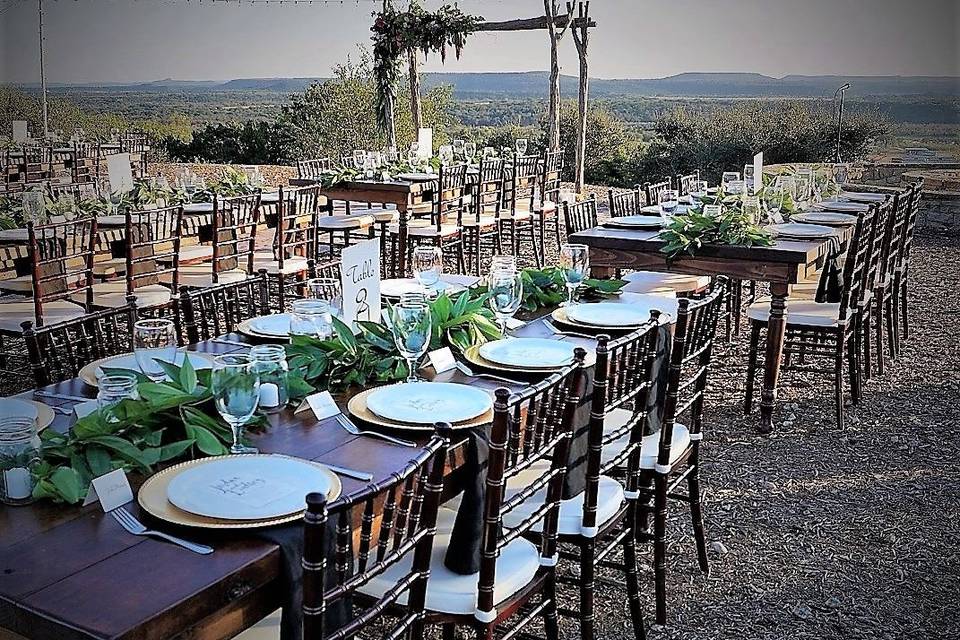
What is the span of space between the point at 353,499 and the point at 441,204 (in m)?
6.07

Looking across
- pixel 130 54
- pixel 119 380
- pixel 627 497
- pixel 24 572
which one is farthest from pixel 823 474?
pixel 130 54

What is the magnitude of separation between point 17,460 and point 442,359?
107cm

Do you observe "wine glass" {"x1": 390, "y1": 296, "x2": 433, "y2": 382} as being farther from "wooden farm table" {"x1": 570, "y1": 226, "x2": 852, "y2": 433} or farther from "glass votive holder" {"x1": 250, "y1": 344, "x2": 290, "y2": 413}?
"wooden farm table" {"x1": 570, "y1": 226, "x2": 852, "y2": 433}

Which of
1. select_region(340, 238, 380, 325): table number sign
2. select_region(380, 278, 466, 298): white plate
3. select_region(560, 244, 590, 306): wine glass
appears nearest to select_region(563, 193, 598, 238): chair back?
select_region(380, 278, 466, 298): white plate

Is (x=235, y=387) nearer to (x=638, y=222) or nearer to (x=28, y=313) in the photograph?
(x=28, y=313)

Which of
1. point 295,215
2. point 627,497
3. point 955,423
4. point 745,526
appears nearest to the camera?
point 627,497

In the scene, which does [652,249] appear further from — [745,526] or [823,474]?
[745,526]

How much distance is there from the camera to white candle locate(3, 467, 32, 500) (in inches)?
61.9

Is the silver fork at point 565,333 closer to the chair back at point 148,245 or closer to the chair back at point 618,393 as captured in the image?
the chair back at point 618,393

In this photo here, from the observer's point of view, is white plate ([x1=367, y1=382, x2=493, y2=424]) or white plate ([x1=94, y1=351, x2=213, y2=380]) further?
white plate ([x1=94, y1=351, x2=213, y2=380])

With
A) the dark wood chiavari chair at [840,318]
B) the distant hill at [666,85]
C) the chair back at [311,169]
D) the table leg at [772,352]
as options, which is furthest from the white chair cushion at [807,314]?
the distant hill at [666,85]

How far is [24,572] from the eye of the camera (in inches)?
53.3

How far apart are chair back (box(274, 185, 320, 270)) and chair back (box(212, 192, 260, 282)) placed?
179 mm

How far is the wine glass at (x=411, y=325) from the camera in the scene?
221 cm
